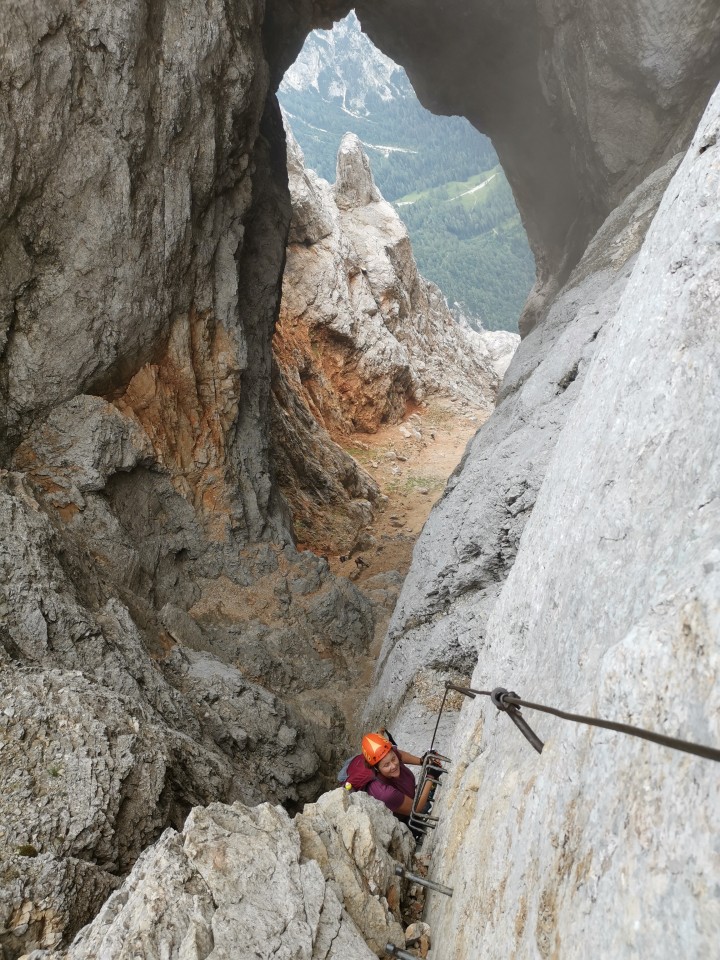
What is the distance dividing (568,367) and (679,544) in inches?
246

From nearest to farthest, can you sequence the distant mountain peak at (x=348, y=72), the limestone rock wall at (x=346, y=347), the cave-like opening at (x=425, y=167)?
1. the limestone rock wall at (x=346, y=347)
2. the cave-like opening at (x=425, y=167)
3. the distant mountain peak at (x=348, y=72)

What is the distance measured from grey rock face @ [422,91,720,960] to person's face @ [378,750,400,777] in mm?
942

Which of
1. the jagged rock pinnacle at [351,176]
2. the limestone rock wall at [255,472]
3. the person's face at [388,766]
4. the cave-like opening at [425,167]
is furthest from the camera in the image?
the cave-like opening at [425,167]

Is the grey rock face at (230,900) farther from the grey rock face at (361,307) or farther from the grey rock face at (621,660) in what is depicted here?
the grey rock face at (361,307)

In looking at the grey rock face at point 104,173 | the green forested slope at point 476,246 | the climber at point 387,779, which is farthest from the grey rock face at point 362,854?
the green forested slope at point 476,246

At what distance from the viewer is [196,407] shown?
11.3 m

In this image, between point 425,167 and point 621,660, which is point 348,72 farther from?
point 621,660

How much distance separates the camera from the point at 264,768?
7293 mm

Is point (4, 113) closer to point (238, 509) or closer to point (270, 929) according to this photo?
point (238, 509)

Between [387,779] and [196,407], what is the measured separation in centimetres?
774

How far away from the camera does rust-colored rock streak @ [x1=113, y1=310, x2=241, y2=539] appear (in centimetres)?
1047

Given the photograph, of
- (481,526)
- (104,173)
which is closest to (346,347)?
(104,173)

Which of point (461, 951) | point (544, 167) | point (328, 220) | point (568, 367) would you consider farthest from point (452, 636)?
point (328, 220)

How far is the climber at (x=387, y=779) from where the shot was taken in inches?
202
